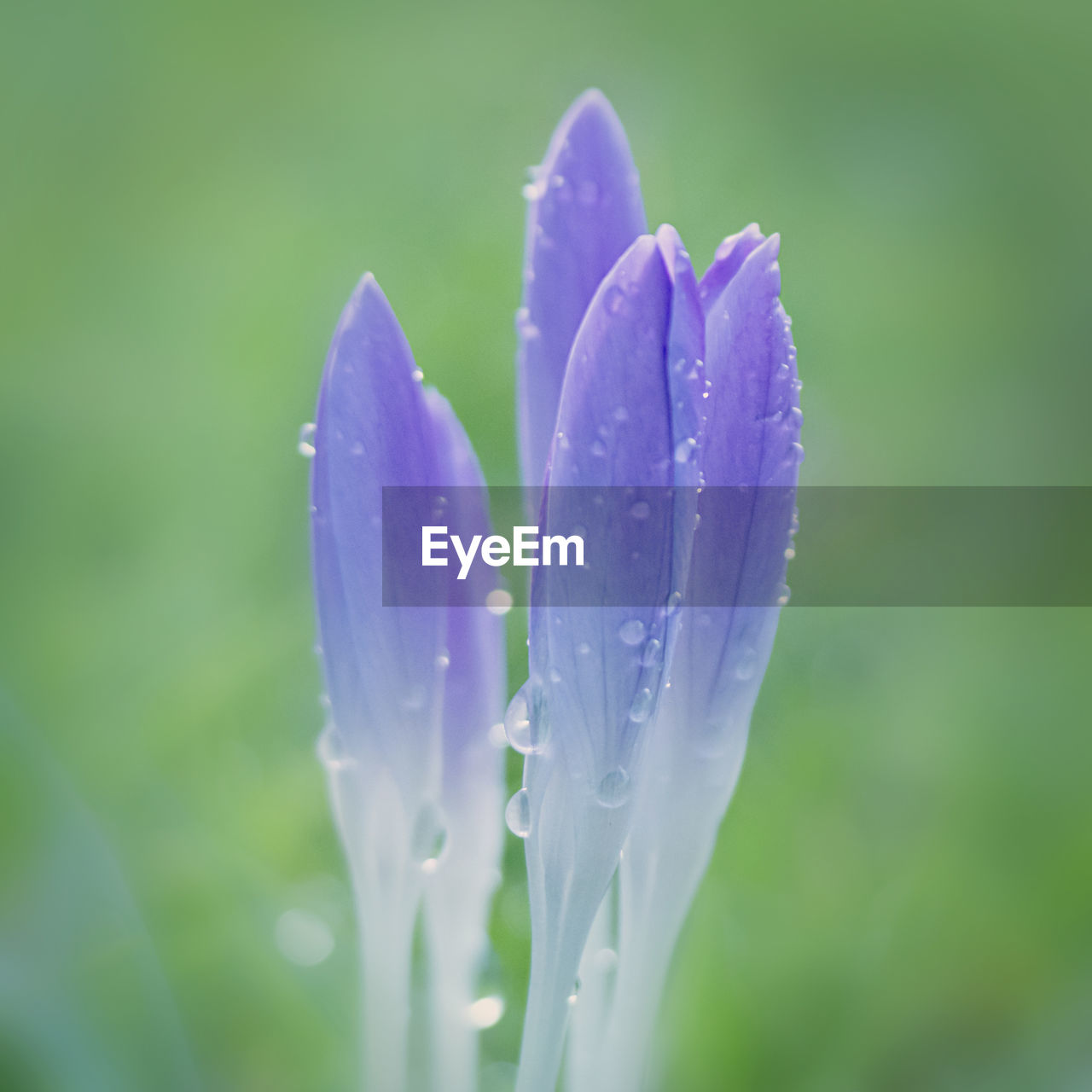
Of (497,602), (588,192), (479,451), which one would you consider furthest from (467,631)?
(479,451)

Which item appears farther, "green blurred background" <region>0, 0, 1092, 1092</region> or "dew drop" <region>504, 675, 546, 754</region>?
"green blurred background" <region>0, 0, 1092, 1092</region>

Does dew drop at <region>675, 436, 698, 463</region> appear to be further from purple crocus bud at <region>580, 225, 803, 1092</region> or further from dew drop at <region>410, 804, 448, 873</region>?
dew drop at <region>410, 804, 448, 873</region>

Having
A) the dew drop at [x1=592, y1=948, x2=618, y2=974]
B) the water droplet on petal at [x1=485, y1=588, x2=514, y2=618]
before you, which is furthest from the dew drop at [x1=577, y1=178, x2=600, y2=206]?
the dew drop at [x1=592, y1=948, x2=618, y2=974]

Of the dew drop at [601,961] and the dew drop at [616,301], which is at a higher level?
the dew drop at [616,301]

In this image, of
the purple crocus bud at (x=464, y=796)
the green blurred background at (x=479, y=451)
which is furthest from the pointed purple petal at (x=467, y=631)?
the green blurred background at (x=479, y=451)

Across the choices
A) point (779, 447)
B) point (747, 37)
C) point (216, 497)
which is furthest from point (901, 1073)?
point (747, 37)

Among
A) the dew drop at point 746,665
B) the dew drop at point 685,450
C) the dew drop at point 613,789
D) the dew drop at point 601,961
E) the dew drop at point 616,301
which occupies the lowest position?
the dew drop at point 601,961

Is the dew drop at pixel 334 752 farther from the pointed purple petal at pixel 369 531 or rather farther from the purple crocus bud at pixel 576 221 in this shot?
the purple crocus bud at pixel 576 221

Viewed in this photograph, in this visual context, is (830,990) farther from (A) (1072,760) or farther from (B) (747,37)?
(B) (747,37)
